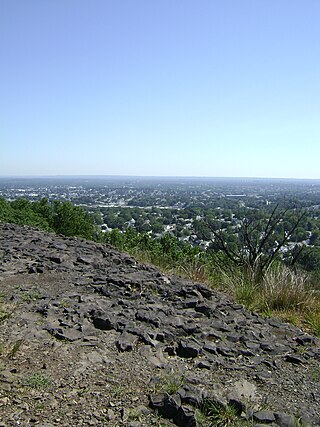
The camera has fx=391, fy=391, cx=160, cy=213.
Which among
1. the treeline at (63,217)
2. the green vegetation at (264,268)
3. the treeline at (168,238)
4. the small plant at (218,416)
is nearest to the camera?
the small plant at (218,416)

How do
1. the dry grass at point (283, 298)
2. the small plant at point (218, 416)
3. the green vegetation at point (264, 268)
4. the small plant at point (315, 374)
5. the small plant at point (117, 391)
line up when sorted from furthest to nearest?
the green vegetation at point (264, 268), the dry grass at point (283, 298), the small plant at point (315, 374), the small plant at point (117, 391), the small plant at point (218, 416)

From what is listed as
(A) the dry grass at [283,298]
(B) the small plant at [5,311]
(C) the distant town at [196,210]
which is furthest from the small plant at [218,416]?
(C) the distant town at [196,210]

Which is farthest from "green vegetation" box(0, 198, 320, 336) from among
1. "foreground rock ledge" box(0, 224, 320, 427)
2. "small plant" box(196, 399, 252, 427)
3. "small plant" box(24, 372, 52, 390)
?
"small plant" box(196, 399, 252, 427)

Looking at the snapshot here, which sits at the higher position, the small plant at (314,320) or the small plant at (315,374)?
the small plant at (315,374)

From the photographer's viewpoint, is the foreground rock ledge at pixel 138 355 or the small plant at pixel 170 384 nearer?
the foreground rock ledge at pixel 138 355

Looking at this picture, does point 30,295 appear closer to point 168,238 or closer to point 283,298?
point 283,298

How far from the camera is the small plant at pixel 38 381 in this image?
3.05m

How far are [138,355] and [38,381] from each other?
103 cm

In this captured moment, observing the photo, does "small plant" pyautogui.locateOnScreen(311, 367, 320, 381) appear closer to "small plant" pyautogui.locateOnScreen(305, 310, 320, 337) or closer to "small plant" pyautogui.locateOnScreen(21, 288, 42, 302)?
"small plant" pyautogui.locateOnScreen(305, 310, 320, 337)

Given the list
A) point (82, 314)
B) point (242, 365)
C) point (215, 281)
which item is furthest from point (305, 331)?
point (82, 314)

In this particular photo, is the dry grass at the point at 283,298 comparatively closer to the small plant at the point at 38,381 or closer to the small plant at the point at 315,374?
the small plant at the point at 315,374

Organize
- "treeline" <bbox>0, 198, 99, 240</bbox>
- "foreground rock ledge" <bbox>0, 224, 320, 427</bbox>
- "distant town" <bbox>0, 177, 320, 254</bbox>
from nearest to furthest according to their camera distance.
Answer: "foreground rock ledge" <bbox>0, 224, 320, 427</bbox> → "distant town" <bbox>0, 177, 320, 254</bbox> → "treeline" <bbox>0, 198, 99, 240</bbox>

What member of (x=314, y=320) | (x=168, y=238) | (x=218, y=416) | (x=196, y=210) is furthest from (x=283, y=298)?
(x=196, y=210)

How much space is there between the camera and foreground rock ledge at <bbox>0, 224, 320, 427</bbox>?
2887 millimetres
